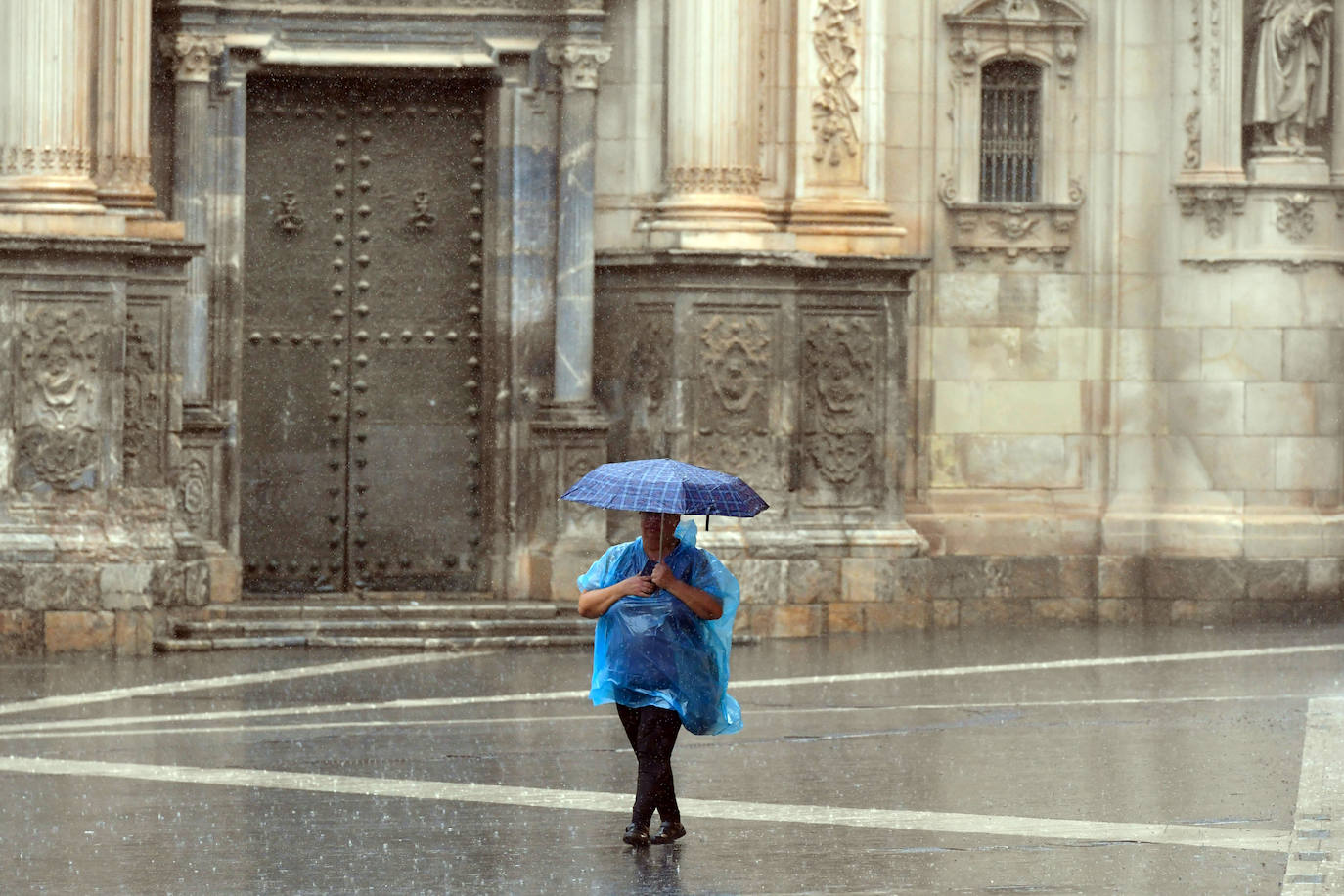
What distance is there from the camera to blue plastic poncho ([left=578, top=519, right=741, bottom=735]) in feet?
37.3

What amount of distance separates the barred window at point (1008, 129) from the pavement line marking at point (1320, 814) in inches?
309

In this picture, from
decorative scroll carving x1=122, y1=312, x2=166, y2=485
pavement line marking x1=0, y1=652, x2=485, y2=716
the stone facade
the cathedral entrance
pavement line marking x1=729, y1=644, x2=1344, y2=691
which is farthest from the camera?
the cathedral entrance

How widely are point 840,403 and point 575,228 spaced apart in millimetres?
2445

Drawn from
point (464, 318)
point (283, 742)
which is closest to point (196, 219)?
point (464, 318)

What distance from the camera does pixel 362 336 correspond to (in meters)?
22.2

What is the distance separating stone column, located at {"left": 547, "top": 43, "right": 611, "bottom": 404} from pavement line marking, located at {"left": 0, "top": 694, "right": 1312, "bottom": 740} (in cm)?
575

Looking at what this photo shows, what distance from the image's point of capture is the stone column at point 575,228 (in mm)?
21844

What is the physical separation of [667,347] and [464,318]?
1842 mm

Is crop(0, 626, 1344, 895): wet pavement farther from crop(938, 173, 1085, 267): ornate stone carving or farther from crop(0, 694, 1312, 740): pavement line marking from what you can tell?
crop(938, 173, 1085, 267): ornate stone carving

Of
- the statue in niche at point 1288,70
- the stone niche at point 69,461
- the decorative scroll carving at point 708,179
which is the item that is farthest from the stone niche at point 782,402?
the stone niche at point 69,461

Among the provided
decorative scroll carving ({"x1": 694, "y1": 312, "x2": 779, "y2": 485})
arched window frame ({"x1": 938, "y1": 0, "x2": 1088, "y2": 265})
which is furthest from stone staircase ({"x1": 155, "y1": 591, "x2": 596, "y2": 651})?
arched window frame ({"x1": 938, "y1": 0, "x2": 1088, "y2": 265})

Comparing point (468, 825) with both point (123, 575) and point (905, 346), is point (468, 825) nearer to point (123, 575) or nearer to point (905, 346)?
point (123, 575)

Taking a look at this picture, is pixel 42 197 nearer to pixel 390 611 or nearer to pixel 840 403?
pixel 390 611

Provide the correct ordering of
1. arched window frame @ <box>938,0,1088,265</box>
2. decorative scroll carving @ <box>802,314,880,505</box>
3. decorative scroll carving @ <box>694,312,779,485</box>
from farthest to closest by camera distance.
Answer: arched window frame @ <box>938,0,1088,265</box>, decorative scroll carving @ <box>802,314,880,505</box>, decorative scroll carving @ <box>694,312,779,485</box>
